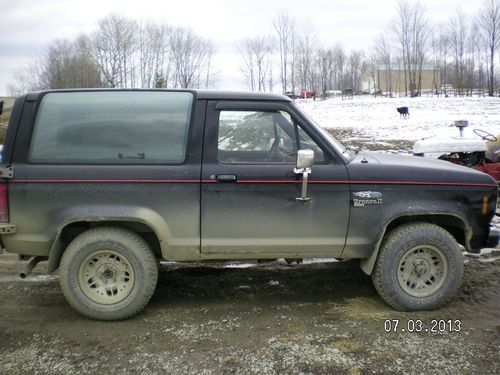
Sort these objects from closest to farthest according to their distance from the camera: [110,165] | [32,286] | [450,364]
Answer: [450,364]
[110,165]
[32,286]

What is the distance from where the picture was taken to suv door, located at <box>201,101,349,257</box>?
409cm

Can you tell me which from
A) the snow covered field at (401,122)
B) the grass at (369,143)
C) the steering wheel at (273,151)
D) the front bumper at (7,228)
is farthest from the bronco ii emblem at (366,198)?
the snow covered field at (401,122)

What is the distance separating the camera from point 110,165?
4.04 metres

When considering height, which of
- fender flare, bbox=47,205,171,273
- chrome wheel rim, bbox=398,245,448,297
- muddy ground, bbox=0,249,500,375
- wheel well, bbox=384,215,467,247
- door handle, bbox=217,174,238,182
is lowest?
muddy ground, bbox=0,249,500,375

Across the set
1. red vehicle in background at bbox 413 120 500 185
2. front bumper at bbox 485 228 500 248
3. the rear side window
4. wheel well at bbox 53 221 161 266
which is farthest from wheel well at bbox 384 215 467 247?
red vehicle in background at bbox 413 120 500 185

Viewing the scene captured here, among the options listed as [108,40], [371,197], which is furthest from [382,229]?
[108,40]

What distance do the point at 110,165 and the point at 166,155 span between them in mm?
475

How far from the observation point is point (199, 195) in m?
4.06

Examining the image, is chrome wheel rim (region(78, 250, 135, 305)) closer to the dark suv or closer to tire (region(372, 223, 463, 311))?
the dark suv

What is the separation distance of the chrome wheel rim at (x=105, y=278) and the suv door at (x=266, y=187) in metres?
0.74

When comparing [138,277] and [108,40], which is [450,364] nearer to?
[138,277]

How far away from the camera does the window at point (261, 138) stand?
4.16m

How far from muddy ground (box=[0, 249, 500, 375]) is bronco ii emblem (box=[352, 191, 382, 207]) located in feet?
3.33

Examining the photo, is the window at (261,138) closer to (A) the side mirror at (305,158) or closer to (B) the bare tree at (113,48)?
(A) the side mirror at (305,158)
